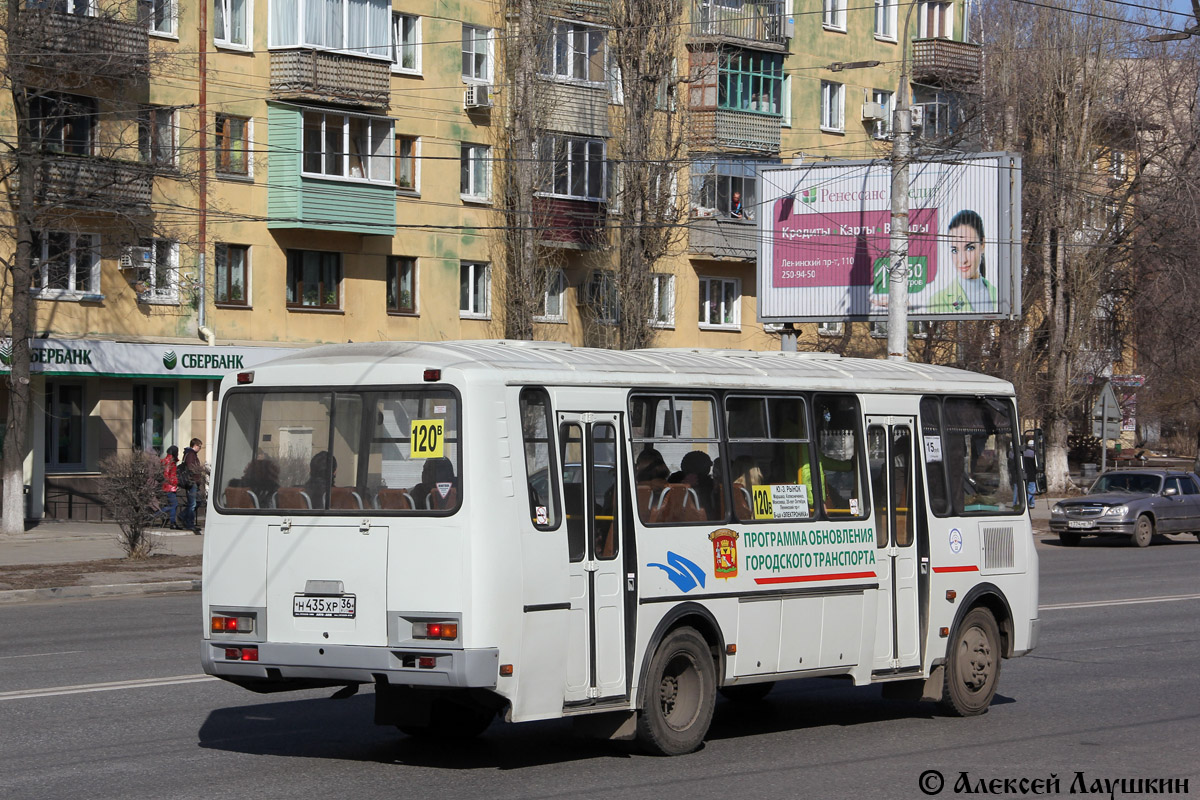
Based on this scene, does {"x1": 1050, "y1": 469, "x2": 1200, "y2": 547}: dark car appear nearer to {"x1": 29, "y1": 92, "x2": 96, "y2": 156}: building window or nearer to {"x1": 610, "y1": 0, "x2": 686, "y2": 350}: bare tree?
{"x1": 610, "y1": 0, "x2": 686, "y2": 350}: bare tree

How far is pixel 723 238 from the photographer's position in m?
46.1

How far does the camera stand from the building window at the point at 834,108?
50.2 meters

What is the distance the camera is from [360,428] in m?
8.96

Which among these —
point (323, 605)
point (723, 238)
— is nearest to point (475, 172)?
point (723, 238)

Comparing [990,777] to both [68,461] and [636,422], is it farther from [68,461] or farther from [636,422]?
[68,461]

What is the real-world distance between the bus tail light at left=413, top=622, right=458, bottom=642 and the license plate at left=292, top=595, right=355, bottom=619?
0.41 m

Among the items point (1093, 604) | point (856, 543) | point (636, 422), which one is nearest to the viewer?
point (636, 422)

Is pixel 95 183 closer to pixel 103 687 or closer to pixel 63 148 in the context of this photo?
pixel 63 148

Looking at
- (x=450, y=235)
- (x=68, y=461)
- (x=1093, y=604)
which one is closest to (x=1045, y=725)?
(x=1093, y=604)

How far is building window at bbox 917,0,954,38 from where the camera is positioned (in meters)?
53.6

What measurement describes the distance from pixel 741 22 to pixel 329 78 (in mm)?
14936

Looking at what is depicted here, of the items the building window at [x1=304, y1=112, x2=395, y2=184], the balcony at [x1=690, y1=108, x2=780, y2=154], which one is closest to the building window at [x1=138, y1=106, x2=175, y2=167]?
the building window at [x1=304, y1=112, x2=395, y2=184]

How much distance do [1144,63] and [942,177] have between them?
542 inches

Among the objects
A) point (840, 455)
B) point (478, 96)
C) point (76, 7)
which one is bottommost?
point (840, 455)
